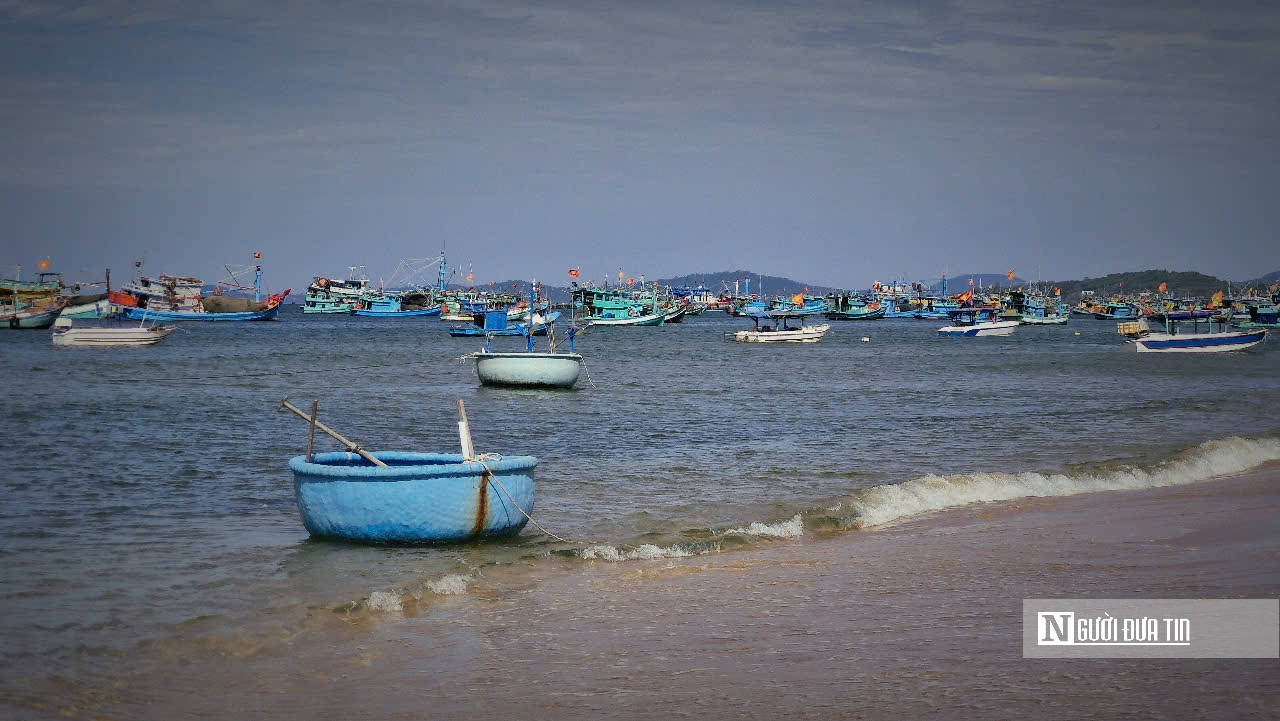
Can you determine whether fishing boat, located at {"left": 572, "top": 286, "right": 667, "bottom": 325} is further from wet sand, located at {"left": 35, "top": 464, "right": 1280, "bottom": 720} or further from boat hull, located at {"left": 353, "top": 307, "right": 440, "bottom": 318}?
wet sand, located at {"left": 35, "top": 464, "right": 1280, "bottom": 720}

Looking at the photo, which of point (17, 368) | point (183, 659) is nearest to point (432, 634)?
point (183, 659)

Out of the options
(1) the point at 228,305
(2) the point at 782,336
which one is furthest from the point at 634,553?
(1) the point at 228,305

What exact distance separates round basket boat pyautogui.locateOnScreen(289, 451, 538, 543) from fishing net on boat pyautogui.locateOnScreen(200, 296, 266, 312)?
164666mm

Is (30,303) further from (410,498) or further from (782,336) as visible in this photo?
(410,498)

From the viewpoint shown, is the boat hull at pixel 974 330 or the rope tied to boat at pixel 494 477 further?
the boat hull at pixel 974 330

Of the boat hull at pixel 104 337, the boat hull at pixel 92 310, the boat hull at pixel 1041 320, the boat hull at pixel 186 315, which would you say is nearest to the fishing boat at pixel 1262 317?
the boat hull at pixel 1041 320

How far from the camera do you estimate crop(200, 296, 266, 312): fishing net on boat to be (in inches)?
6662

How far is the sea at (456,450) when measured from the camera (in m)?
10.0

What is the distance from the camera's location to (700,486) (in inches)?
713

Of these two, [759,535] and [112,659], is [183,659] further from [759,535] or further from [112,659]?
[759,535]

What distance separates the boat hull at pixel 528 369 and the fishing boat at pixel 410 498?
2465 centimetres

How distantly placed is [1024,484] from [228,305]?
171163mm

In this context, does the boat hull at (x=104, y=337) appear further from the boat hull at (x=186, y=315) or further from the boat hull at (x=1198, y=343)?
the boat hull at (x=1198, y=343)

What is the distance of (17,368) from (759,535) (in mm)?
48848
